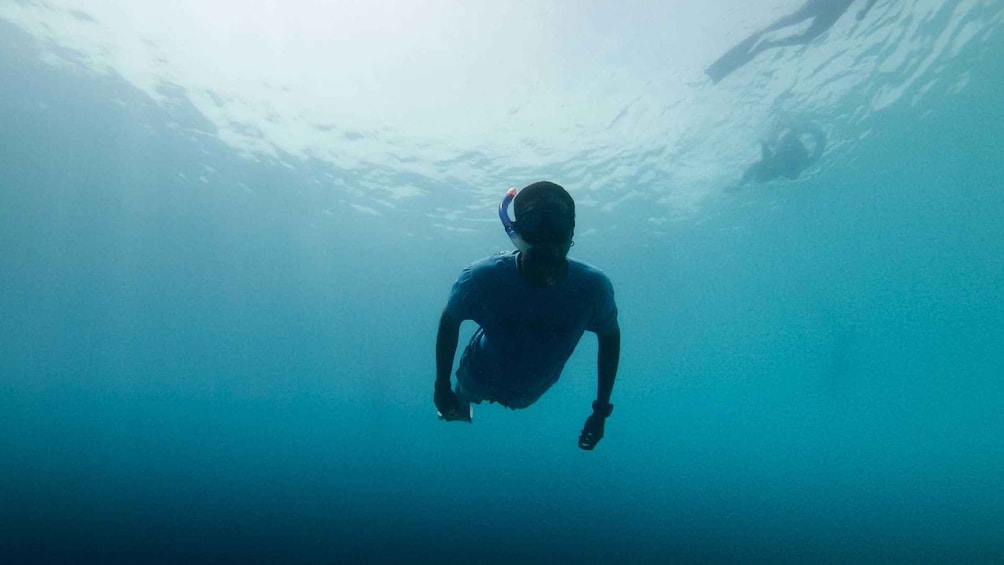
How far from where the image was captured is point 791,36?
1266 centimetres

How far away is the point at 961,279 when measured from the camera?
52.8m

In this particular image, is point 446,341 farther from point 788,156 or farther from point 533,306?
point 788,156

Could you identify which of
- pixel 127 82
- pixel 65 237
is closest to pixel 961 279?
pixel 127 82

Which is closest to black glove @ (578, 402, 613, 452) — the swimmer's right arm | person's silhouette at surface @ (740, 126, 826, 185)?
the swimmer's right arm

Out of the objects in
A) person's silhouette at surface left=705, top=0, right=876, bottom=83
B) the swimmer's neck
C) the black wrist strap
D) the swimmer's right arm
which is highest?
person's silhouette at surface left=705, top=0, right=876, bottom=83

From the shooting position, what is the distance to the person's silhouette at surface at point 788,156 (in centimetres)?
1823

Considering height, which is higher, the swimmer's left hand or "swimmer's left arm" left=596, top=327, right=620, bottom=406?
"swimmer's left arm" left=596, top=327, right=620, bottom=406

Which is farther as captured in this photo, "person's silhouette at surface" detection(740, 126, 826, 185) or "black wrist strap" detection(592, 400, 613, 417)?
"person's silhouette at surface" detection(740, 126, 826, 185)

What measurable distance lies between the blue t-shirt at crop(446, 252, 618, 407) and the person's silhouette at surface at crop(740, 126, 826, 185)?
64.0 ft

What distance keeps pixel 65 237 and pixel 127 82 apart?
35873 millimetres

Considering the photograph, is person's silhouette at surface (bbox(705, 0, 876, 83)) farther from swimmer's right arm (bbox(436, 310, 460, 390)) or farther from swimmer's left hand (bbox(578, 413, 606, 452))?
swimmer's right arm (bbox(436, 310, 460, 390))

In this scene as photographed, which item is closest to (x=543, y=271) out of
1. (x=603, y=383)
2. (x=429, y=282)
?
(x=603, y=383)

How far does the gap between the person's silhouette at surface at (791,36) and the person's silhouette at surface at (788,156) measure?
5.80m

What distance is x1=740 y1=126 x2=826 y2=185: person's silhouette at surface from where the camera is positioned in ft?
59.8
